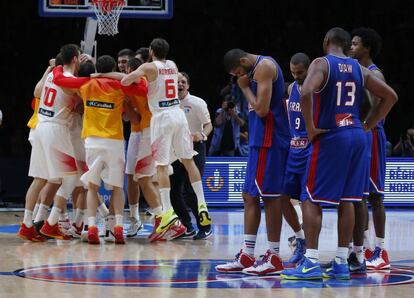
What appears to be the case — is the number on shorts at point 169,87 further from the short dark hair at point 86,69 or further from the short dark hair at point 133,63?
the short dark hair at point 86,69

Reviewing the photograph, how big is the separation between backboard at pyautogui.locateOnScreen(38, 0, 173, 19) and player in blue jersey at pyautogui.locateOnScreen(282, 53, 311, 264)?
4.18 m

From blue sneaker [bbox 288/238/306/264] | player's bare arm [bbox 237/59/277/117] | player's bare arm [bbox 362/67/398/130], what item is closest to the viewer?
player's bare arm [bbox 362/67/398/130]

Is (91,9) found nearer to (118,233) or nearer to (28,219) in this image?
(28,219)

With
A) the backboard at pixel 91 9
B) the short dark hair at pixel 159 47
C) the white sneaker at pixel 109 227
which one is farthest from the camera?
the backboard at pixel 91 9

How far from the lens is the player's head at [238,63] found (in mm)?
7691

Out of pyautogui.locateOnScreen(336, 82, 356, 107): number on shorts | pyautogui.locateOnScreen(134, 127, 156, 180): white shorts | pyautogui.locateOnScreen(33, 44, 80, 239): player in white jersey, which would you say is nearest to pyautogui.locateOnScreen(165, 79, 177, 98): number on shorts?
pyautogui.locateOnScreen(134, 127, 156, 180): white shorts

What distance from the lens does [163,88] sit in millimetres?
10070

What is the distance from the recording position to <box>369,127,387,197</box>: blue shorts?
814 cm

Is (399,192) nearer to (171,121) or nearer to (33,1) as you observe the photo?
(171,121)

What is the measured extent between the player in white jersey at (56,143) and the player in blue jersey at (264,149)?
291 centimetres

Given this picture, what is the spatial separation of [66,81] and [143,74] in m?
0.85

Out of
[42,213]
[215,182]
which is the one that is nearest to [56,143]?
[42,213]

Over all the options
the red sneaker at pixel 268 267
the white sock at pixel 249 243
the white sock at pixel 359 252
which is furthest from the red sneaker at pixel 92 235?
the white sock at pixel 359 252

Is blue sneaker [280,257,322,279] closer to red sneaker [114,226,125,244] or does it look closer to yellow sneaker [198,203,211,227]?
red sneaker [114,226,125,244]
